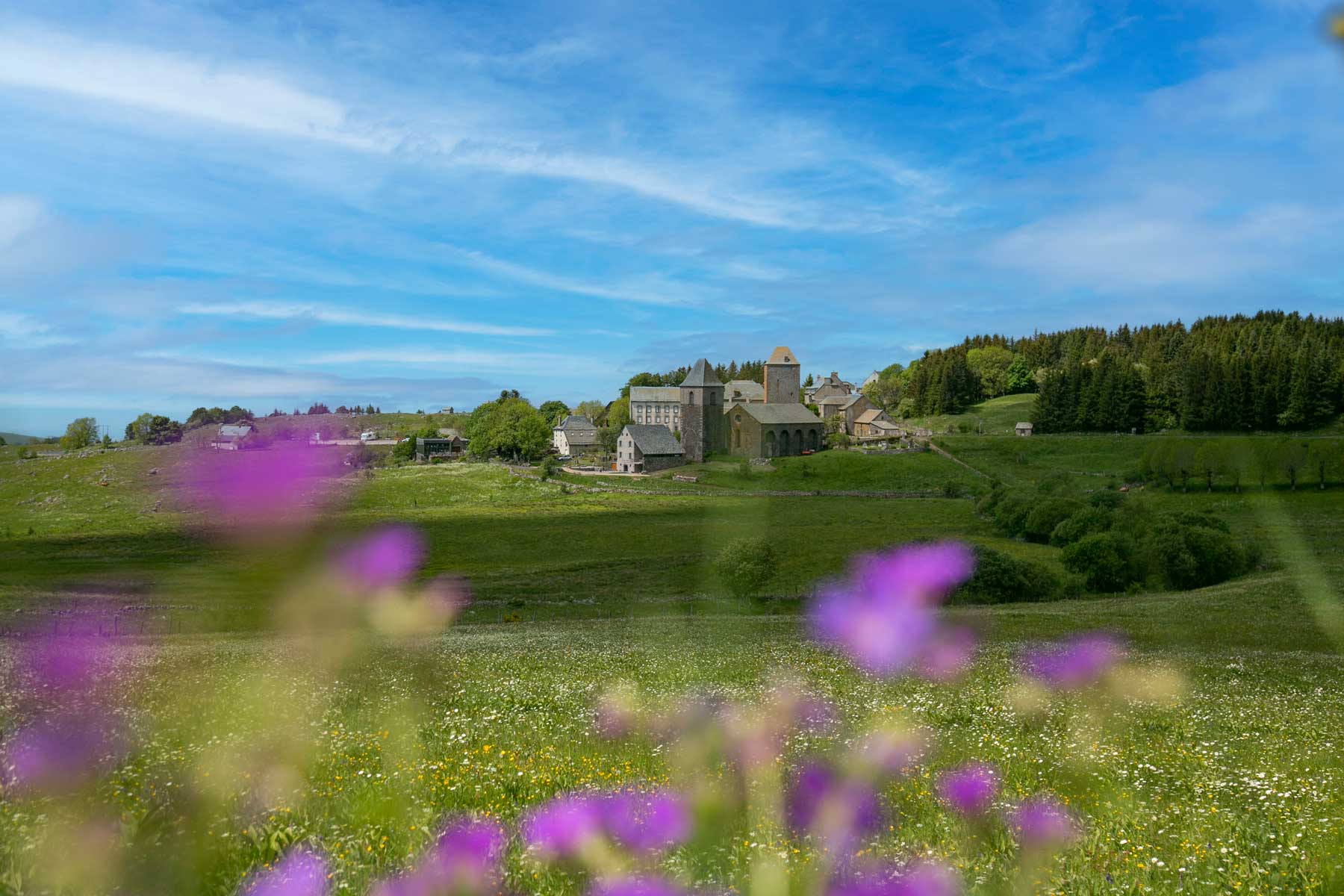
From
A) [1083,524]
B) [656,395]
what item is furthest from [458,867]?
[656,395]

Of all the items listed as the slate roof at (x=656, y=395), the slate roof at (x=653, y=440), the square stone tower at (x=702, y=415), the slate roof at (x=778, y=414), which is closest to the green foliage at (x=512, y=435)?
the slate roof at (x=656, y=395)

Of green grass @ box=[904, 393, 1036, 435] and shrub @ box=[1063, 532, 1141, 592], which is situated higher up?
green grass @ box=[904, 393, 1036, 435]

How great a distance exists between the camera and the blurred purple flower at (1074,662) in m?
18.3

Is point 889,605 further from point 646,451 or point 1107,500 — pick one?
point 646,451

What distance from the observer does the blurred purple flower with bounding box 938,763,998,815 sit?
30.1ft

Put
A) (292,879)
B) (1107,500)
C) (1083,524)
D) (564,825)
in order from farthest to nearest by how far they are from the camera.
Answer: (1107,500), (1083,524), (564,825), (292,879)

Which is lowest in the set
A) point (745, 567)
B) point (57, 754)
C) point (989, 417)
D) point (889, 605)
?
point (889, 605)

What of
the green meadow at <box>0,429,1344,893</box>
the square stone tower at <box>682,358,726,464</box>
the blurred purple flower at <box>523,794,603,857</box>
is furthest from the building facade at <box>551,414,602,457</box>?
the blurred purple flower at <box>523,794,603,857</box>

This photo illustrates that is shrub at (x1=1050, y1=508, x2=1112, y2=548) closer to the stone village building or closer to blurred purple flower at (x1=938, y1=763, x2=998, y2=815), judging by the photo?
blurred purple flower at (x1=938, y1=763, x2=998, y2=815)

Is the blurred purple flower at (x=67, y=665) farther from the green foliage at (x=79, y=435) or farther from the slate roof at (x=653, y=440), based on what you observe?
the green foliage at (x=79, y=435)

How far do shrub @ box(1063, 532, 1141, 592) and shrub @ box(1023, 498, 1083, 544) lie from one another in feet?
55.0

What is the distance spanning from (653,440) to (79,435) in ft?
378

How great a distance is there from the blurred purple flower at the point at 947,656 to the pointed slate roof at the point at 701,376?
110425mm

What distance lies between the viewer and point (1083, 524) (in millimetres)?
58250
